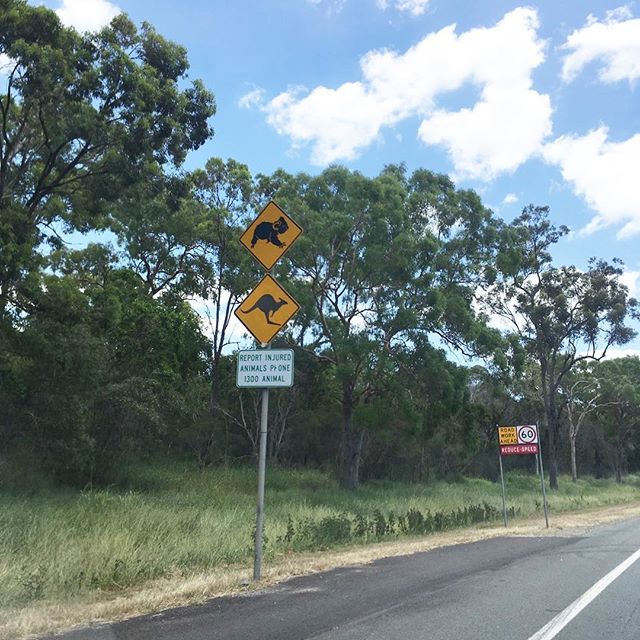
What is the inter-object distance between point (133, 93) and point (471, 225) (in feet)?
53.8

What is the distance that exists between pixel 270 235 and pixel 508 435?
42.4ft

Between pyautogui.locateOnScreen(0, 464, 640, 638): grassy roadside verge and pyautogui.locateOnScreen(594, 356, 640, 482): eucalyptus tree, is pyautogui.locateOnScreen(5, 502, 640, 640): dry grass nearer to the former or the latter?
pyautogui.locateOnScreen(0, 464, 640, 638): grassy roadside verge

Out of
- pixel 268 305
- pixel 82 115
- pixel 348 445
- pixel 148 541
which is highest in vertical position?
pixel 82 115

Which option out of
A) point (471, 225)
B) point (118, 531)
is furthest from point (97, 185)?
point (471, 225)

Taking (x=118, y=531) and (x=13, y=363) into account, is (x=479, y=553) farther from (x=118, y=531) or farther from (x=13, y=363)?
(x=13, y=363)

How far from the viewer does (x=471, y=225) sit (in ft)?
95.2

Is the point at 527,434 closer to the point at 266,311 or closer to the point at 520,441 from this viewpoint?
the point at 520,441

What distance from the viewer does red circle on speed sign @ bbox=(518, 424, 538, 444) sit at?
19531mm

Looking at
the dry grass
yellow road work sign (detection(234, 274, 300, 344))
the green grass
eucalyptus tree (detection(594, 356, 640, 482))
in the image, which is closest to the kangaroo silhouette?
yellow road work sign (detection(234, 274, 300, 344))

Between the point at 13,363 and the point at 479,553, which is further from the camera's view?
the point at 13,363

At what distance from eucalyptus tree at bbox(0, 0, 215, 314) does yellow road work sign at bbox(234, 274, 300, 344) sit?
10218 millimetres

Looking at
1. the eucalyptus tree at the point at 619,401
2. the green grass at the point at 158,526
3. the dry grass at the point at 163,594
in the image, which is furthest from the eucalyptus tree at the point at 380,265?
the eucalyptus tree at the point at 619,401

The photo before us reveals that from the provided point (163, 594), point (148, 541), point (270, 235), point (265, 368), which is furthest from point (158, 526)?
point (270, 235)

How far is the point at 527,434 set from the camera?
1970cm
